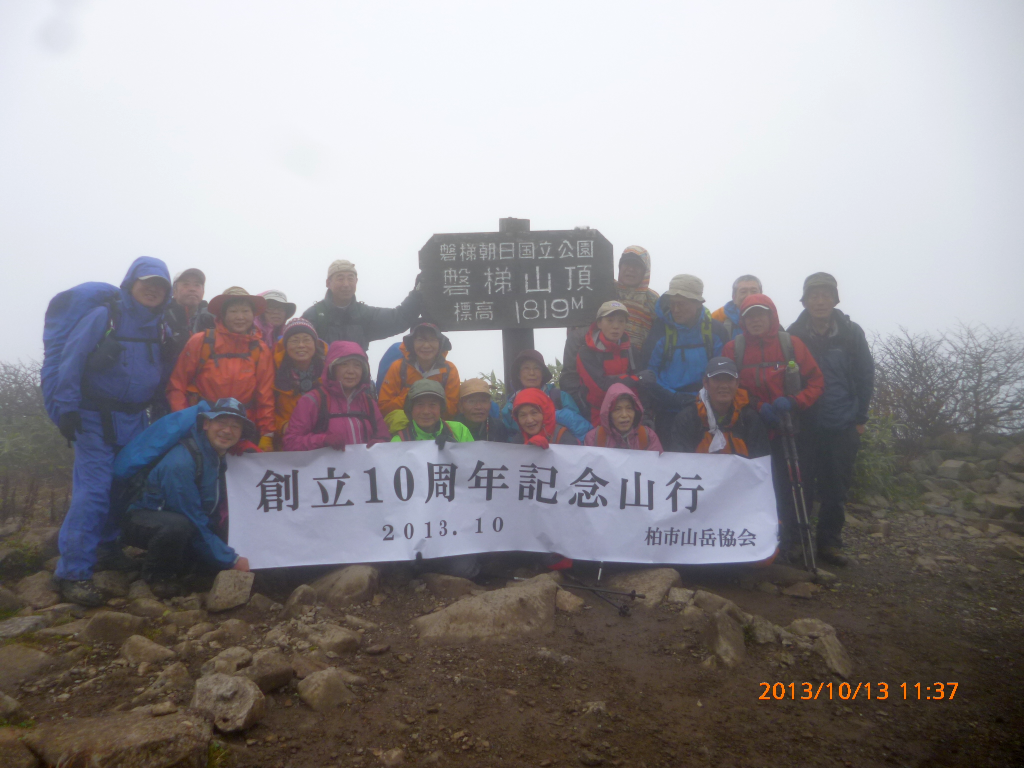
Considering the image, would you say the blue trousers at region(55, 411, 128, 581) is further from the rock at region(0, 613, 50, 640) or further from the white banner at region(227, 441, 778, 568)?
the white banner at region(227, 441, 778, 568)

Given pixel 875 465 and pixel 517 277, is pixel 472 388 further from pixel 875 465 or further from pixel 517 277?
pixel 875 465

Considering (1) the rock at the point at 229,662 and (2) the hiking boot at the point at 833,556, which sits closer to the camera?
(1) the rock at the point at 229,662

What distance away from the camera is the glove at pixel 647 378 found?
5.71m

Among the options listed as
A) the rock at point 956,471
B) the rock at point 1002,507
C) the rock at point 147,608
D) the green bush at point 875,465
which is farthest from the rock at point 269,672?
the rock at point 956,471

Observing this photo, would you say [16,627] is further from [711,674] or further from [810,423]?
[810,423]

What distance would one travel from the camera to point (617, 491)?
17.0ft

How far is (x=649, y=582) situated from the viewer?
15.7 ft

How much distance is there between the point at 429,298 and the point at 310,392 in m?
1.61

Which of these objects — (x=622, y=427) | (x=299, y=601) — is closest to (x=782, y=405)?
(x=622, y=427)

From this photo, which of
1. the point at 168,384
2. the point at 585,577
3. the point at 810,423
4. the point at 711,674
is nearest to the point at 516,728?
the point at 711,674

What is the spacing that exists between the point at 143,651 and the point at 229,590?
805mm

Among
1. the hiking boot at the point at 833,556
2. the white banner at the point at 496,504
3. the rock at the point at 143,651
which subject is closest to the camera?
the rock at the point at 143,651

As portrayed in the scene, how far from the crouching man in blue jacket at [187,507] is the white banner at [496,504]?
0.16 meters

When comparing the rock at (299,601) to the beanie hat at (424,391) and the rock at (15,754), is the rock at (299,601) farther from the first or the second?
the rock at (15,754)
